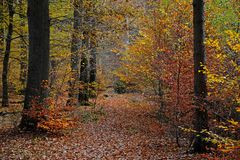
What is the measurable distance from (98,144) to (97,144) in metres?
0.04

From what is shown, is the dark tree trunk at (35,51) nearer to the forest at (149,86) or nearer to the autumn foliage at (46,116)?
the forest at (149,86)

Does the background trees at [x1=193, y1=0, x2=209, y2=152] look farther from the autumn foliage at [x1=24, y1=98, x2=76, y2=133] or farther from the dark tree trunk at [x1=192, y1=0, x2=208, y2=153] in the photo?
the autumn foliage at [x1=24, y1=98, x2=76, y2=133]

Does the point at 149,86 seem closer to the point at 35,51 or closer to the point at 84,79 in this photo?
the point at 84,79

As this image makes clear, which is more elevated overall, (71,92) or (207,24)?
(207,24)

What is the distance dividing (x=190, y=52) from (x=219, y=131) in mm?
3277

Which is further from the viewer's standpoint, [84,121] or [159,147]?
[84,121]

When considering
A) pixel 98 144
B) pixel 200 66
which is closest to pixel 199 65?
pixel 200 66

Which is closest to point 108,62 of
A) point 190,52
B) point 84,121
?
point 84,121

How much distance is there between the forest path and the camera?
29.6ft

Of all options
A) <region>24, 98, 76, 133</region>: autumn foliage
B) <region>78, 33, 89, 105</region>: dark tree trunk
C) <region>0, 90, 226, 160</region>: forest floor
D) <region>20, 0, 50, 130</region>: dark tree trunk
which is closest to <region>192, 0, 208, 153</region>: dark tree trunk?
<region>0, 90, 226, 160</region>: forest floor

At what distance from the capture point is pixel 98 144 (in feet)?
35.3

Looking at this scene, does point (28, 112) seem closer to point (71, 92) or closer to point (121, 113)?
point (71, 92)

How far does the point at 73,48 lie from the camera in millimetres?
17547

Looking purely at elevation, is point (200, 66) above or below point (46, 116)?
above
